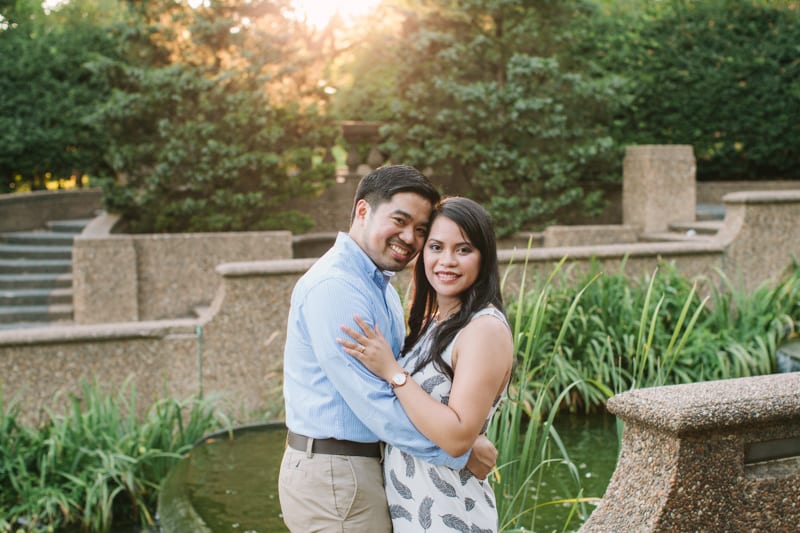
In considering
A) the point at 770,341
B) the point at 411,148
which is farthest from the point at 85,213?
the point at 770,341

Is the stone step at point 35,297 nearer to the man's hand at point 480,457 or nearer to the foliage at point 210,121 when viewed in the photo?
the foliage at point 210,121

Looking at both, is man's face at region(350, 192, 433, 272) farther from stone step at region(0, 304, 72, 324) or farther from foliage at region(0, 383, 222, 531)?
stone step at region(0, 304, 72, 324)

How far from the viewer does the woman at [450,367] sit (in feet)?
7.50

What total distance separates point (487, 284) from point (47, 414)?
4870 millimetres

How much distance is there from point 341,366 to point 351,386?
0.06 meters

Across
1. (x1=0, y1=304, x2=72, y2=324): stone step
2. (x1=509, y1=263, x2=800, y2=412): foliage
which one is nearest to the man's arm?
(x1=509, y1=263, x2=800, y2=412): foliage

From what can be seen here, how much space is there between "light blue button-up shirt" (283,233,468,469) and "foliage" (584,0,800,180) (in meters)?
11.5

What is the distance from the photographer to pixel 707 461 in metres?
2.80

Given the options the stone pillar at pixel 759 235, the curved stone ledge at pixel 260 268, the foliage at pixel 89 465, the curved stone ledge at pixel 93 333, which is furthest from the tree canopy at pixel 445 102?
the foliage at pixel 89 465

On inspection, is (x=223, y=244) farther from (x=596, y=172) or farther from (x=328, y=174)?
(x=596, y=172)

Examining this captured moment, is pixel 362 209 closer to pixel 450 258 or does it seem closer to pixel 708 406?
pixel 450 258

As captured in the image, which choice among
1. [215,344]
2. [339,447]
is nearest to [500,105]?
[215,344]

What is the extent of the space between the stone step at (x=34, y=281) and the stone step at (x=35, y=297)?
0.20 metres

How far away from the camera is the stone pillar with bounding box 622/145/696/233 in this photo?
11.1 meters
